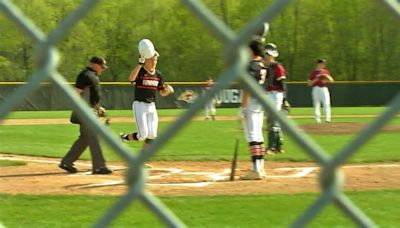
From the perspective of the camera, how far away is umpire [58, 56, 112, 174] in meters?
7.77

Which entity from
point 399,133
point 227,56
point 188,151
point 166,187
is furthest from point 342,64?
point 227,56

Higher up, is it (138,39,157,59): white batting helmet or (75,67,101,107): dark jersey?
(138,39,157,59): white batting helmet

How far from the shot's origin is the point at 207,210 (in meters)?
5.55

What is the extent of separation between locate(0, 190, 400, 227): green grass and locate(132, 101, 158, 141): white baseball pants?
2178 mm

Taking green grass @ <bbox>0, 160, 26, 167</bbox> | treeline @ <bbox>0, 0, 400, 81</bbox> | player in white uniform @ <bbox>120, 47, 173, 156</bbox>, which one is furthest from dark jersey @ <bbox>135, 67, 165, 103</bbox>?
treeline @ <bbox>0, 0, 400, 81</bbox>

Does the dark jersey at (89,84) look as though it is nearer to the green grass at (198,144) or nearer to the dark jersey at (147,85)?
the dark jersey at (147,85)

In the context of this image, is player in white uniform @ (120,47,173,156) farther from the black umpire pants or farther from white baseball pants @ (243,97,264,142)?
white baseball pants @ (243,97,264,142)

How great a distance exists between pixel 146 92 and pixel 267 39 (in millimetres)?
31475

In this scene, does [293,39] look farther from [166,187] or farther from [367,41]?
[166,187]

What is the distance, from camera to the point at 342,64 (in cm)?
4206

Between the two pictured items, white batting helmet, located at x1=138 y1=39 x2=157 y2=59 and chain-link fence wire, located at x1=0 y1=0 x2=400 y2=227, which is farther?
white batting helmet, located at x1=138 y1=39 x2=157 y2=59

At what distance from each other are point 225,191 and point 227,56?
5.29 meters

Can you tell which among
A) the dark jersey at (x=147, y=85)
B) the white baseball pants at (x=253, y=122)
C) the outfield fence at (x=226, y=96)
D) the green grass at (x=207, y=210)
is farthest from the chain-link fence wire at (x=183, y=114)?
the outfield fence at (x=226, y=96)

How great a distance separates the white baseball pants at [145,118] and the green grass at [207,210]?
2178 millimetres
